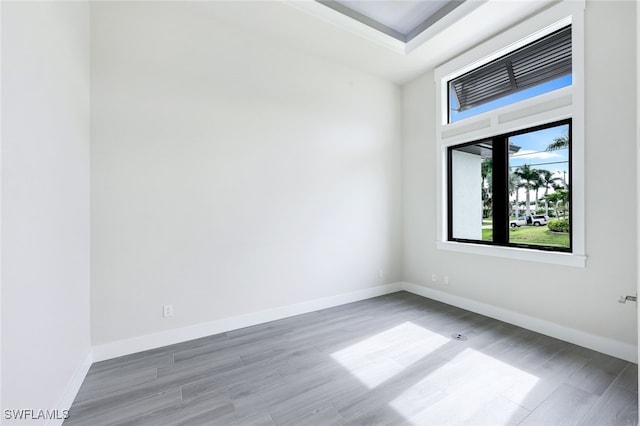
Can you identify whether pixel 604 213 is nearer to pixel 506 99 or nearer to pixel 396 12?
pixel 506 99

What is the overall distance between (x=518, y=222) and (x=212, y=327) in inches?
141

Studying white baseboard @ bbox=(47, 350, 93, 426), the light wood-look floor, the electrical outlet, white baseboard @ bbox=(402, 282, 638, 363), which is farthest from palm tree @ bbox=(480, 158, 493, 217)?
white baseboard @ bbox=(47, 350, 93, 426)

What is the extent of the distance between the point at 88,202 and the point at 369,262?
3.32 meters

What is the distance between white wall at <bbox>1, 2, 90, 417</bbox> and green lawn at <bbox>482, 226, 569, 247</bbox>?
407cm

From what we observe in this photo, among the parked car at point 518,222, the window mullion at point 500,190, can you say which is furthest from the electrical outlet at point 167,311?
the parked car at point 518,222

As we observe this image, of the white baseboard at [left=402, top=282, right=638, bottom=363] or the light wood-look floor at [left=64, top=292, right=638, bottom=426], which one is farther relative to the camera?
the white baseboard at [left=402, top=282, right=638, bottom=363]

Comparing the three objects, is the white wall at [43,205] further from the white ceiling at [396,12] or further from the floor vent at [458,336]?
the floor vent at [458,336]

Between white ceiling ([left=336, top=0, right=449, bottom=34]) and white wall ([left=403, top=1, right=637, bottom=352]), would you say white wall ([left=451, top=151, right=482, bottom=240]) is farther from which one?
white ceiling ([left=336, top=0, right=449, bottom=34])

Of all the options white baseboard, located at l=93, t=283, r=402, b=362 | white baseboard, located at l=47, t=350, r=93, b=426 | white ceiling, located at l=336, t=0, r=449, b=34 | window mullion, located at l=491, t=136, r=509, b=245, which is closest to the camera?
white baseboard, located at l=47, t=350, r=93, b=426

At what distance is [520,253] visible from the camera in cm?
299

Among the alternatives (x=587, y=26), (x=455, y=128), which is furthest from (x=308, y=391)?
(x=587, y=26)

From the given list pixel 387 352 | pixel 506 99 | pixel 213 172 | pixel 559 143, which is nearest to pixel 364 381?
pixel 387 352

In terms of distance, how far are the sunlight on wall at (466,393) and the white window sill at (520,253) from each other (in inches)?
47.4

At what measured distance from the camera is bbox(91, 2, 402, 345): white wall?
2477 millimetres
